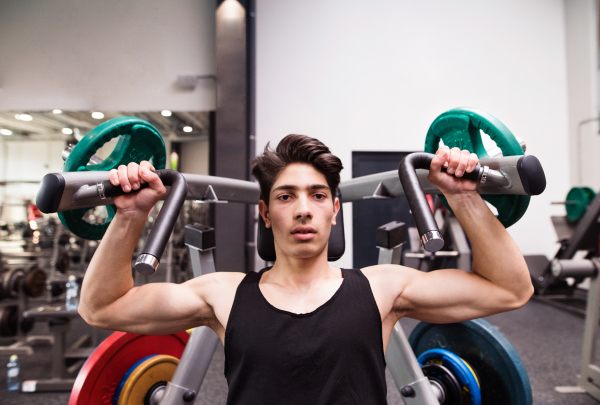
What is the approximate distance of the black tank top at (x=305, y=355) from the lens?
80cm

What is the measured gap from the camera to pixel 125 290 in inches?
34.5

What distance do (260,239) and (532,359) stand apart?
8.39ft

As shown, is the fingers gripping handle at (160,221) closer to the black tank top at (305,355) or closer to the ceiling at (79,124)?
the black tank top at (305,355)

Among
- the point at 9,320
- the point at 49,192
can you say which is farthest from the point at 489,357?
the point at 9,320

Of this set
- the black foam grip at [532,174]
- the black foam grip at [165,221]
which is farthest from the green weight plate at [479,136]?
the black foam grip at [165,221]

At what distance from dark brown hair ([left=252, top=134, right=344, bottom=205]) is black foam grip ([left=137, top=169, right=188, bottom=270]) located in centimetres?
31

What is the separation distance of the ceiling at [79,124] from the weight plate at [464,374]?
183cm

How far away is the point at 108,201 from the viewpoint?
81cm

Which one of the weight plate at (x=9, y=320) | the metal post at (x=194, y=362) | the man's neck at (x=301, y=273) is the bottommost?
the weight plate at (x=9, y=320)

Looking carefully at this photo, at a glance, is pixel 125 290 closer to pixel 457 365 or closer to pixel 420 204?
pixel 420 204

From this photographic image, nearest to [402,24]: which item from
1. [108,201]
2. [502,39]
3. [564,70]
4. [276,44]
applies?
[502,39]

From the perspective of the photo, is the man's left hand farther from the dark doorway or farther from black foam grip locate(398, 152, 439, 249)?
the dark doorway

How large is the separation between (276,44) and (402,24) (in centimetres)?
143

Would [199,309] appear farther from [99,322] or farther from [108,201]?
[108,201]
